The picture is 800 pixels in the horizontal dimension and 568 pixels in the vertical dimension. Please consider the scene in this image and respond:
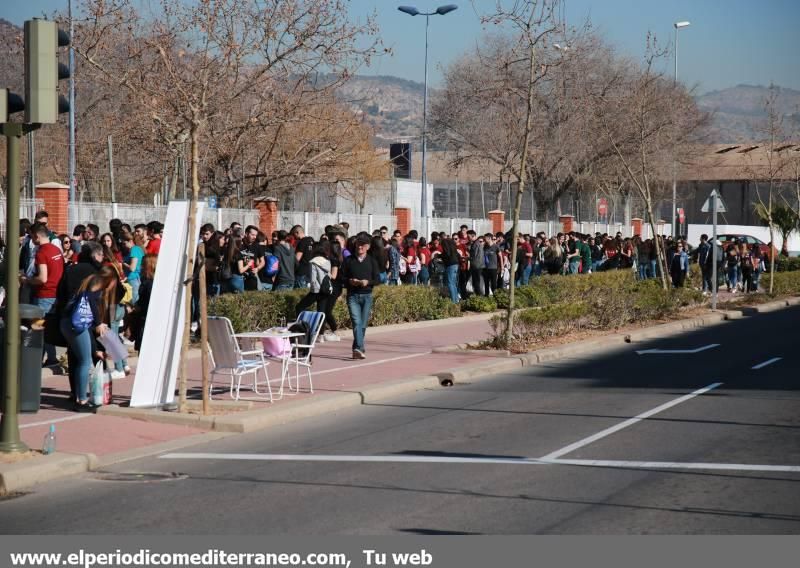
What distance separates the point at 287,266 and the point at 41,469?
43.2 feet

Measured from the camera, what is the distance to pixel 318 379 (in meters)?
15.6

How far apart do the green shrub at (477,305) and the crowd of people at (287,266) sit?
0.86 metres

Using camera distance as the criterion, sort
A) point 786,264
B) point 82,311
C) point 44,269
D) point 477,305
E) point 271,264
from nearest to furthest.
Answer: point 82,311, point 44,269, point 271,264, point 477,305, point 786,264

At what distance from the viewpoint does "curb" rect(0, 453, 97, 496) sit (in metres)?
9.22

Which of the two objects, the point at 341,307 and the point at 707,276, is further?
the point at 707,276

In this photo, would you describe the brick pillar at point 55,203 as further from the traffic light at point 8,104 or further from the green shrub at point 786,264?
the green shrub at point 786,264

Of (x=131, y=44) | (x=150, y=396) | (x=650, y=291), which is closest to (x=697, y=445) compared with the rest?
(x=150, y=396)

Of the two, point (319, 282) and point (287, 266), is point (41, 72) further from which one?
point (287, 266)

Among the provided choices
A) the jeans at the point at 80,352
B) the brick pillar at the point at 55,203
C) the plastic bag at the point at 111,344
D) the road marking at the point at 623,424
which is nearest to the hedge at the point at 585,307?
the road marking at the point at 623,424

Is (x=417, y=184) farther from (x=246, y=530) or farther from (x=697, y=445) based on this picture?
(x=246, y=530)

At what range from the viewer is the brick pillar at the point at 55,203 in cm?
2569

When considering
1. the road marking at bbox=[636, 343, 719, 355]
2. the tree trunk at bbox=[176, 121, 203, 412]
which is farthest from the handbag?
the road marking at bbox=[636, 343, 719, 355]

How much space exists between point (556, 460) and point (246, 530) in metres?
3.49

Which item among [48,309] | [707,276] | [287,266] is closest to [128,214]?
[287,266]
